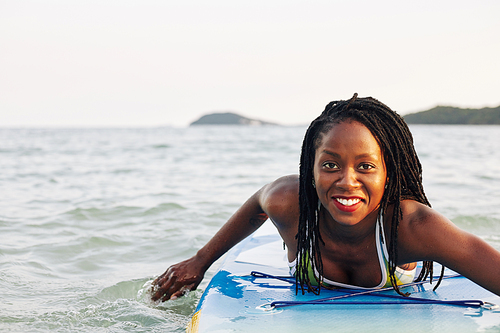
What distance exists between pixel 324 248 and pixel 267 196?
36cm

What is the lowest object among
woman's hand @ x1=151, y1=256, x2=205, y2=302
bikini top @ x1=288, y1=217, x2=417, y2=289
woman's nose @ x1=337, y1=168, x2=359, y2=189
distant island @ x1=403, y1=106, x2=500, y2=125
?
woman's hand @ x1=151, y1=256, x2=205, y2=302

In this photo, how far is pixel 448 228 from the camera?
1.80m

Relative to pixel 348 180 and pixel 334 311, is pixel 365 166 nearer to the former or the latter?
pixel 348 180

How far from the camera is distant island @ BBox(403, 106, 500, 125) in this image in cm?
2300

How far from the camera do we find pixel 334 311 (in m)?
1.97

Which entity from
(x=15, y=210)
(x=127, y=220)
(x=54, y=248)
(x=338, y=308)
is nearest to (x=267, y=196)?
(x=338, y=308)

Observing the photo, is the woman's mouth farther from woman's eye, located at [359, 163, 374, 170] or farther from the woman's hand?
the woman's hand

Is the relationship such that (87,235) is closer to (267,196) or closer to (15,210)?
(15,210)

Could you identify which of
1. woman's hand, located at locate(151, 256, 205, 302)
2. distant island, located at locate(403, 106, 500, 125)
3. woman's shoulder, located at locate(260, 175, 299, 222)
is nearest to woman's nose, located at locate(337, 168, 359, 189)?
woman's shoulder, located at locate(260, 175, 299, 222)

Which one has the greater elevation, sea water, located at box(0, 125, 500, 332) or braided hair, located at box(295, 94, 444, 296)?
braided hair, located at box(295, 94, 444, 296)

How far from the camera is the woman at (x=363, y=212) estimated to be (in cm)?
178

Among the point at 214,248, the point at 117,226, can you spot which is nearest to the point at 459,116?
the point at 117,226

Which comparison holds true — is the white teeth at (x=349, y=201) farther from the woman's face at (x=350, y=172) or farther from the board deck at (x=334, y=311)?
the board deck at (x=334, y=311)

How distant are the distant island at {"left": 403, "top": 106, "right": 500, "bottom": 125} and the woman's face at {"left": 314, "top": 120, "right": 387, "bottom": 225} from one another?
71.6ft
